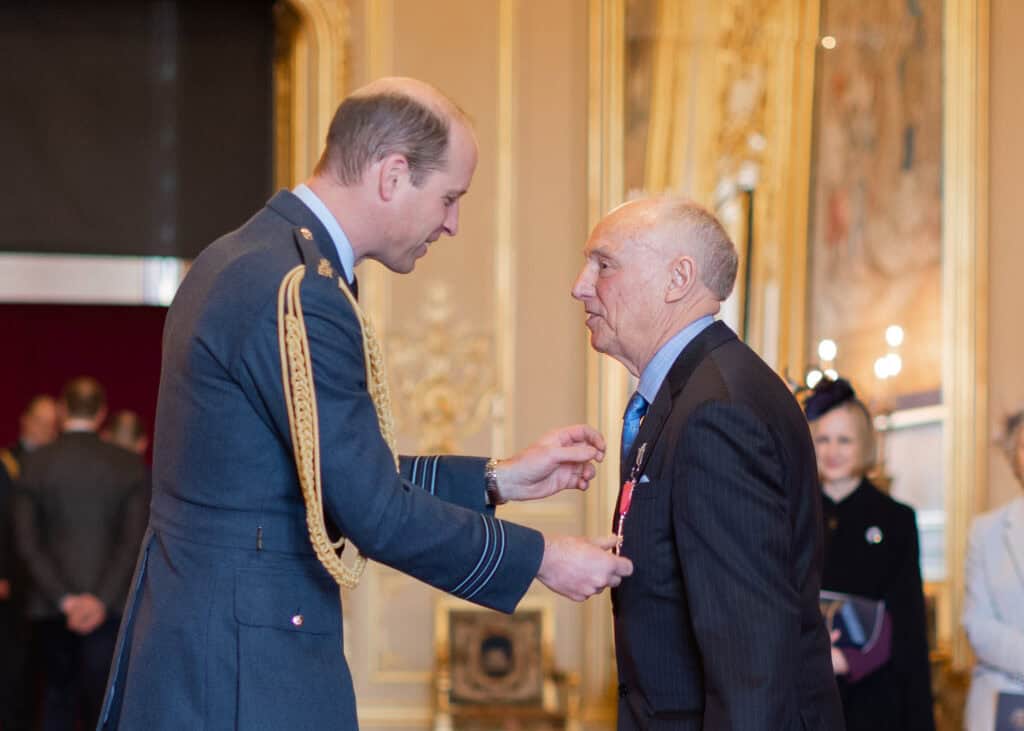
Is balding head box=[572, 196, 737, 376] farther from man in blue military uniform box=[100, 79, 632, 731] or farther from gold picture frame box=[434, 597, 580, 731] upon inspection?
gold picture frame box=[434, 597, 580, 731]

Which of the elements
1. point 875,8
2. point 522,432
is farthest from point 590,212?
point 875,8

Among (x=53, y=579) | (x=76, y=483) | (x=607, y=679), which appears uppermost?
(x=76, y=483)

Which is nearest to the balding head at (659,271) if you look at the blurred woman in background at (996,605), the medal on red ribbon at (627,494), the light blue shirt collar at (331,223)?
the medal on red ribbon at (627,494)

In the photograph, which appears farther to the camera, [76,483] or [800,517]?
[76,483]

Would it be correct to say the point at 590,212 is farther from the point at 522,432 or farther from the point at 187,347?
the point at 187,347

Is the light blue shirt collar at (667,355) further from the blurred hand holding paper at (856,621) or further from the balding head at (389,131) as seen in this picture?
the blurred hand holding paper at (856,621)

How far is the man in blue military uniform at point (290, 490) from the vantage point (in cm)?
238

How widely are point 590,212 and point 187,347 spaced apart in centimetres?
463

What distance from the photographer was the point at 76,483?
6.87 m

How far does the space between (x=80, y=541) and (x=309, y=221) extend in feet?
15.5

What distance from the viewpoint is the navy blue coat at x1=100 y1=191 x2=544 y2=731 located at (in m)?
2.39

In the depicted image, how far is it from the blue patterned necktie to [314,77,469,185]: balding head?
563 millimetres

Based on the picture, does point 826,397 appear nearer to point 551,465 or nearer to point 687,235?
point 551,465

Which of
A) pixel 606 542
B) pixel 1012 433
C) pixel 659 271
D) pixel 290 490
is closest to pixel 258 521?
pixel 290 490
